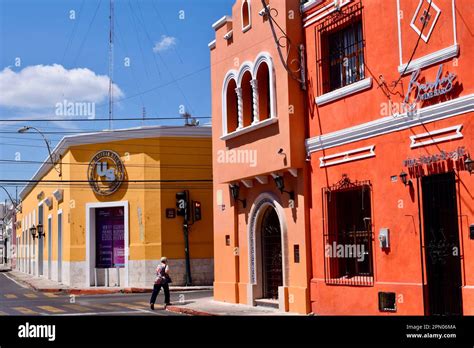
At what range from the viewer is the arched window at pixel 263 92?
20109 mm

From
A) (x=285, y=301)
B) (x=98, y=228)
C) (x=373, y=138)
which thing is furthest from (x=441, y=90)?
(x=98, y=228)

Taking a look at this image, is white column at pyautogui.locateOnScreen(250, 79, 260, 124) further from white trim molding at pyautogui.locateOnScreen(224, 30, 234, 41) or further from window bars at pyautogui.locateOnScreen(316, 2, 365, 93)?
window bars at pyautogui.locateOnScreen(316, 2, 365, 93)

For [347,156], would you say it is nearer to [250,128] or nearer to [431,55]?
[431,55]

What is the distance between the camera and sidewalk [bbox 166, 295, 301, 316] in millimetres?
18734

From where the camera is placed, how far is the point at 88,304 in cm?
2470

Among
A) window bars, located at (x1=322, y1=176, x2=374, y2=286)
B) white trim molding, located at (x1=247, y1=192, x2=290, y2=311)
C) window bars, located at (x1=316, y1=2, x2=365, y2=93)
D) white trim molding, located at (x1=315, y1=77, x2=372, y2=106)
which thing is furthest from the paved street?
window bars, located at (x1=316, y1=2, x2=365, y2=93)

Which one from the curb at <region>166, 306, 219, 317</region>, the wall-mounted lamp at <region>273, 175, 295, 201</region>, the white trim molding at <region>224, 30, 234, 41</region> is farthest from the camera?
the white trim molding at <region>224, 30, 234, 41</region>

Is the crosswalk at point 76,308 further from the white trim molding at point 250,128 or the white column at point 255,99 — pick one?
the white column at point 255,99

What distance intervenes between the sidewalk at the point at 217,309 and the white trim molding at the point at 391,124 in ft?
14.7

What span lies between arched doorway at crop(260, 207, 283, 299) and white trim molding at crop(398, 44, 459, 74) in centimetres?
692

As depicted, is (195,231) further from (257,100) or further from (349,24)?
(349,24)

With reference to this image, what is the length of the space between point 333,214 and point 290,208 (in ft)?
5.70

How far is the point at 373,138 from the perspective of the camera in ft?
52.6

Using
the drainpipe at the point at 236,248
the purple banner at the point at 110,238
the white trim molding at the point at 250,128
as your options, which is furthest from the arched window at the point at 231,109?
the purple banner at the point at 110,238
